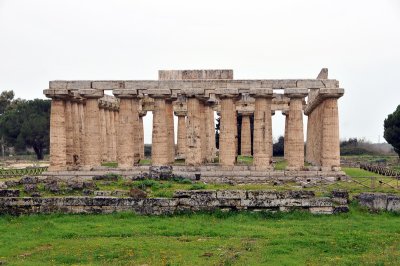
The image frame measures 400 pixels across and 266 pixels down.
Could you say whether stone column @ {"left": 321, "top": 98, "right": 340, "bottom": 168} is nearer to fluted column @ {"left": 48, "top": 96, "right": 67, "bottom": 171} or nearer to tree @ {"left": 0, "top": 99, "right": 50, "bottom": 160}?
fluted column @ {"left": 48, "top": 96, "right": 67, "bottom": 171}

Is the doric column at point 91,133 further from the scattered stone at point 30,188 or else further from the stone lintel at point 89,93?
the scattered stone at point 30,188

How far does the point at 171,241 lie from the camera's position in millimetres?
17719

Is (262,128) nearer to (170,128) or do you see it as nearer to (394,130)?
(170,128)

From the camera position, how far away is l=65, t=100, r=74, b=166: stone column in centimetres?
4006

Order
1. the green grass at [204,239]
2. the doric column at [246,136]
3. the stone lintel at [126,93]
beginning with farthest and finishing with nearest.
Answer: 1. the doric column at [246,136]
2. the stone lintel at [126,93]
3. the green grass at [204,239]

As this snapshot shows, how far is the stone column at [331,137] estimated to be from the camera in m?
36.7

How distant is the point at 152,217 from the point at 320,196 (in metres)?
7.84

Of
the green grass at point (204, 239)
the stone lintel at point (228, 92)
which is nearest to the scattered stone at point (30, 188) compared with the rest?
the green grass at point (204, 239)

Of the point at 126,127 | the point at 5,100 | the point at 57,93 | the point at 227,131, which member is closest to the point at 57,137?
the point at 57,93

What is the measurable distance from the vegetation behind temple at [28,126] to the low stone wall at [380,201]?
225 ft

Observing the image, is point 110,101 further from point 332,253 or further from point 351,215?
point 332,253

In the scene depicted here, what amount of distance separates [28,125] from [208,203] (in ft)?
218

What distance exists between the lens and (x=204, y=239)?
1809 cm

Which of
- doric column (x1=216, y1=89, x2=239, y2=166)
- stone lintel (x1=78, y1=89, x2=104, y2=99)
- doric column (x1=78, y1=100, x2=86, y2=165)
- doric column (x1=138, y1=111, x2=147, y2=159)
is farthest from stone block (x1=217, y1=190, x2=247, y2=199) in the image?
doric column (x1=138, y1=111, x2=147, y2=159)
